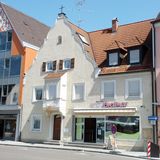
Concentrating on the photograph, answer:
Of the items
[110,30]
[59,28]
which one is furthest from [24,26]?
[110,30]

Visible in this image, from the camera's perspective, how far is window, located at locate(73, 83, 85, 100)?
31.1 m

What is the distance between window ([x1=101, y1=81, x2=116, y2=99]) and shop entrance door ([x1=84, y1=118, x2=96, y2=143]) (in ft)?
8.52

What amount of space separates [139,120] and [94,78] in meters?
6.09

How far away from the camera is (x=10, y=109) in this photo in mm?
35812

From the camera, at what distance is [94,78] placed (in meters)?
30.4

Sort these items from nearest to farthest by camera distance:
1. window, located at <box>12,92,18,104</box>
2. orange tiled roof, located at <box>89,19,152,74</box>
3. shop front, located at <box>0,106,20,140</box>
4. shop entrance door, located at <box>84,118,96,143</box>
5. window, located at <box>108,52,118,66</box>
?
orange tiled roof, located at <box>89,19,152,74</box>, shop entrance door, located at <box>84,118,96,143</box>, window, located at <box>108,52,118,66</box>, shop front, located at <box>0,106,20,140</box>, window, located at <box>12,92,18,104</box>

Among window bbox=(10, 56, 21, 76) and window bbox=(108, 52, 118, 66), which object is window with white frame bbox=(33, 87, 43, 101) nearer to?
window bbox=(10, 56, 21, 76)

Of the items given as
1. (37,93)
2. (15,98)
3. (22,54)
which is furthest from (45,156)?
(22,54)

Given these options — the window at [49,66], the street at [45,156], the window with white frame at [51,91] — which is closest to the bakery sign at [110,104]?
the window with white frame at [51,91]

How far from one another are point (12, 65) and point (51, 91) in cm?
731

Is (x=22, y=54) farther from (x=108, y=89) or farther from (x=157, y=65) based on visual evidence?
(x=157, y=65)

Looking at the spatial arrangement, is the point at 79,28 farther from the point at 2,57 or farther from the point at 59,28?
the point at 2,57

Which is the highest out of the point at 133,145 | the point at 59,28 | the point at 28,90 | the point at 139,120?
the point at 59,28

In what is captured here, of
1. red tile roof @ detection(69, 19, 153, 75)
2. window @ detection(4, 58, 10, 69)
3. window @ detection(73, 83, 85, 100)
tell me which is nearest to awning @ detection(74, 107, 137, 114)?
window @ detection(73, 83, 85, 100)
